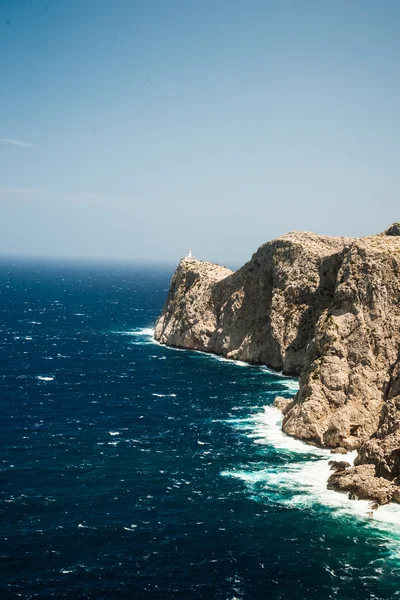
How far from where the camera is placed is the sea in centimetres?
5194

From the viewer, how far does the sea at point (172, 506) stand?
2045 inches

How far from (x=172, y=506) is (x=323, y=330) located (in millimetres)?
43005

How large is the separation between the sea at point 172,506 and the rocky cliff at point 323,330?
550 cm

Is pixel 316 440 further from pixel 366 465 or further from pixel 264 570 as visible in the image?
pixel 264 570

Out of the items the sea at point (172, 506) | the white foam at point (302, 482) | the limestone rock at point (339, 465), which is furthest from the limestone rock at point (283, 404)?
the limestone rock at point (339, 465)

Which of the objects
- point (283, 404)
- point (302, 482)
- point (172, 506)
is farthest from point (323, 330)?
point (172, 506)

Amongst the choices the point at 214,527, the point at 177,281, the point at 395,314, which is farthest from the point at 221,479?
the point at 177,281

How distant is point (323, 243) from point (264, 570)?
336ft

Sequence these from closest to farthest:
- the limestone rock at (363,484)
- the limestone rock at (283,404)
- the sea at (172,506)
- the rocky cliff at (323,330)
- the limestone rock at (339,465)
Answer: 1. the sea at (172,506)
2. the limestone rock at (363,484)
3. the limestone rock at (339,465)
4. the rocky cliff at (323,330)
5. the limestone rock at (283,404)

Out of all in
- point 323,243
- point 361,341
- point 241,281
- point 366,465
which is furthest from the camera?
point 241,281

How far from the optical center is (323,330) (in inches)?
3848

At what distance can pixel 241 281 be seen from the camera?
517 ft

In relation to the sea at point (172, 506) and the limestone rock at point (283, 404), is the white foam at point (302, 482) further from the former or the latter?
the limestone rock at point (283, 404)

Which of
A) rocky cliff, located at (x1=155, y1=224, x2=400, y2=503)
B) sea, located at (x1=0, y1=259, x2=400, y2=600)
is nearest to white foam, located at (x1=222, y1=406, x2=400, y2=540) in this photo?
sea, located at (x1=0, y1=259, x2=400, y2=600)
